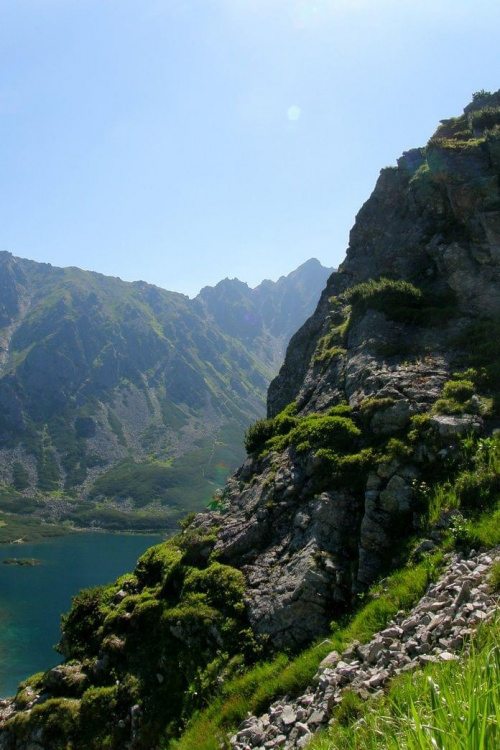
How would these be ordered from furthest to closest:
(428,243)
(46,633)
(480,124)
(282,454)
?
(46,633), (480,124), (428,243), (282,454)

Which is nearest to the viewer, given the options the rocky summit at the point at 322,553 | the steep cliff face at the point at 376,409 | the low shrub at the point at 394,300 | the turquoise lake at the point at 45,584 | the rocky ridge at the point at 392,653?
the rocky ridge at the point at 392,653

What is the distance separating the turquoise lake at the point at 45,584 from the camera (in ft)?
215

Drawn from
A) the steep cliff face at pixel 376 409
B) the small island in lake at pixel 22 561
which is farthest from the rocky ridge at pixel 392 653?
the small island in lake at pixel 22 561

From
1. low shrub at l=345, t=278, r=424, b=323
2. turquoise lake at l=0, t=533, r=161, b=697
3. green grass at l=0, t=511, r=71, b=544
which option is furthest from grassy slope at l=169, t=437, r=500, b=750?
green grass at l=0, t=511, r=71, b=544

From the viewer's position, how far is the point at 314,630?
1323 cm

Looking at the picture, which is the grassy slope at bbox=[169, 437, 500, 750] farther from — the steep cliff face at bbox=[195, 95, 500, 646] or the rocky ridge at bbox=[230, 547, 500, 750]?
the steep cliff face at bbox=[195, 95, 500, 646]

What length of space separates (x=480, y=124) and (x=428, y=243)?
14.6m

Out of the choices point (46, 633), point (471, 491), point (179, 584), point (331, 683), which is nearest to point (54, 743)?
point (179, 584)

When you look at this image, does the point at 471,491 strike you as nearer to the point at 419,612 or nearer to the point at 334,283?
the point at 419,612

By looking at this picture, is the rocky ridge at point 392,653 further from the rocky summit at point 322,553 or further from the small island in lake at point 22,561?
the small island in lake at point 22,561

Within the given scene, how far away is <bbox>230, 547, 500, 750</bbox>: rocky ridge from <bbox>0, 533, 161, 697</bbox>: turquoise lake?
58472 millimetres

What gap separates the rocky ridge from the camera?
811 centimetres

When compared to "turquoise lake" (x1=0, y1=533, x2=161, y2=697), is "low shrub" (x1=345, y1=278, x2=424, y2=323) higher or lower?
higher

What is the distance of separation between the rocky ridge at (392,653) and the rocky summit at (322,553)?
42 mm
